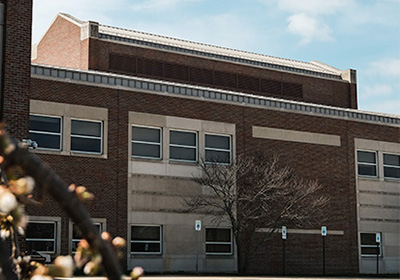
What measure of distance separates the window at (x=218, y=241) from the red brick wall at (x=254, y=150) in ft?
5.75

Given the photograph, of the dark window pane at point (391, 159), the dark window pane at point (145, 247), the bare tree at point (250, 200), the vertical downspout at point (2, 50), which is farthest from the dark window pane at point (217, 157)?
the vertical downspout at point (2, 50)

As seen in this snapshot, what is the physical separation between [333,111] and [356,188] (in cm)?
466

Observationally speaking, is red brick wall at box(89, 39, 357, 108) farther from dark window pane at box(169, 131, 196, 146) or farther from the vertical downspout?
the vertical downspout

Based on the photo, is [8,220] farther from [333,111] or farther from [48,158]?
[333,111]

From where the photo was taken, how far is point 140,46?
156 feet

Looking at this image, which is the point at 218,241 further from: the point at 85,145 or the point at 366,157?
the point at 366,157

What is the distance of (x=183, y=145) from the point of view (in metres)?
37.6

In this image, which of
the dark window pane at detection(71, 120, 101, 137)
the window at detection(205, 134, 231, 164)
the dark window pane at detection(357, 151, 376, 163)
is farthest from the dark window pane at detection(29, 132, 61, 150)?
the dark window pane at detection(357, 151, 376, 163)

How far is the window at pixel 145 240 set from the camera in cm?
3538

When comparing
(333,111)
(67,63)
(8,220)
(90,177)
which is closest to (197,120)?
(90,177)

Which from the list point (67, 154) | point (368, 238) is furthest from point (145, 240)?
point (368, 238)

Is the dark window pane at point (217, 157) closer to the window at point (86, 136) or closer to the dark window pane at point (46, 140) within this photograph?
the window at point (86, 136)

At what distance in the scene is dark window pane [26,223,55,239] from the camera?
32.5m

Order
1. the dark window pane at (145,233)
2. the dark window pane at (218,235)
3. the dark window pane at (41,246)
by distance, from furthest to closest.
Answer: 1. the dark window pane at (218,235)
2. the dark window pane at (145,233)
3. the dark window pane at (41,246)
